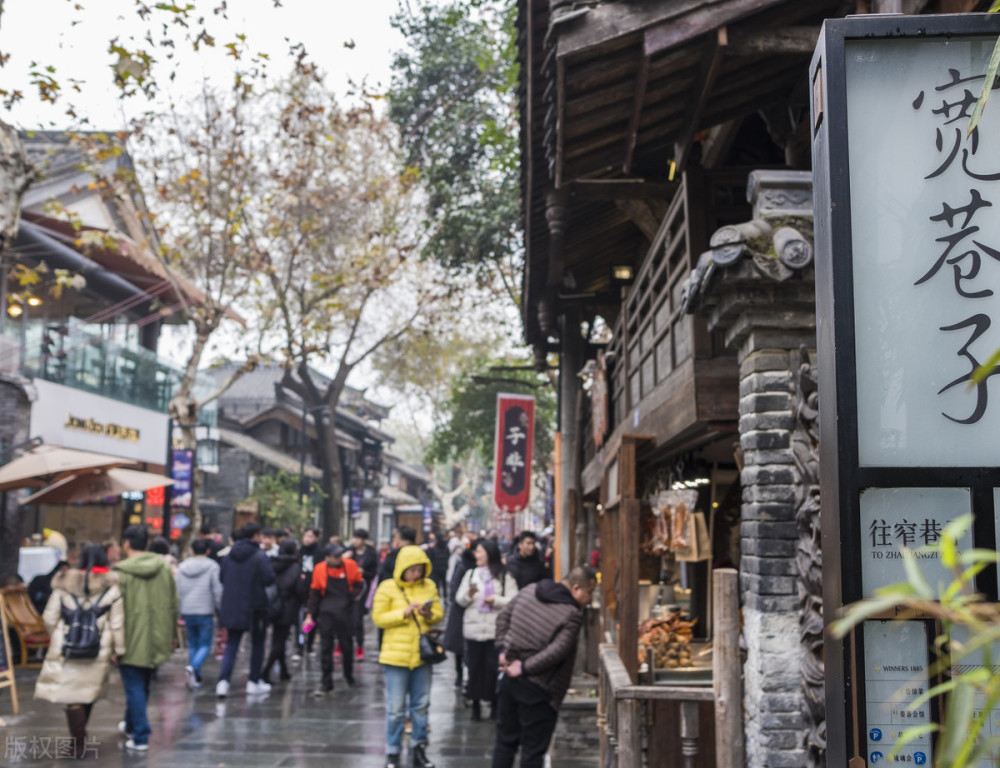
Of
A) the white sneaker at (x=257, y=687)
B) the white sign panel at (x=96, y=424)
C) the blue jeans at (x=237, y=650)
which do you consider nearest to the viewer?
the blue jeans at (x=237, y=650)

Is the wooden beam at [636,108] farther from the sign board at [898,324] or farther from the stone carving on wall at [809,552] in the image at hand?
the sign board at [898,324]

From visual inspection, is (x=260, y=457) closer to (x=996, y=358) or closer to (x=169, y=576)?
(x=169, y=576)

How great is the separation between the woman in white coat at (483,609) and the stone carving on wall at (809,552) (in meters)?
5.50

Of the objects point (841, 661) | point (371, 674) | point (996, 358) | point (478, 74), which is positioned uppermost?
point (478, 74)

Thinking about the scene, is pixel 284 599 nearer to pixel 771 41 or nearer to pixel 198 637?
pixel 198 637

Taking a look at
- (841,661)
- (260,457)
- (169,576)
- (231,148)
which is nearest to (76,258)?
(231,148)

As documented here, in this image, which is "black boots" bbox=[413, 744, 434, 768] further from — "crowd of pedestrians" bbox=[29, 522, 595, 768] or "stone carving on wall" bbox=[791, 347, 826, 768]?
"stone carving on wall" bbox=[791, 347, 826, 768]

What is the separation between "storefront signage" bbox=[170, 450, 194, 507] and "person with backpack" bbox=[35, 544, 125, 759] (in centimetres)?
1182

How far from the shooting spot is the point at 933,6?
4.91 metres

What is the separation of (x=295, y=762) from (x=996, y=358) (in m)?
8.51

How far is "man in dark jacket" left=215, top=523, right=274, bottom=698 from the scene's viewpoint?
466 inches

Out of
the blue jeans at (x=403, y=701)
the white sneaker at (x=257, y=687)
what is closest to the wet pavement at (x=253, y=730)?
the white sneaker at (x=257, y=687)

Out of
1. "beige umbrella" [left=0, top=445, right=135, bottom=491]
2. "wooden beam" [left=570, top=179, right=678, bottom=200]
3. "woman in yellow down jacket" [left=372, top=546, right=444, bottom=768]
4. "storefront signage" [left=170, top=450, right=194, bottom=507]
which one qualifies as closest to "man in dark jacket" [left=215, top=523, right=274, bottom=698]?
"beige umbrella" [left=0, top=445, right=135, bottom=491]

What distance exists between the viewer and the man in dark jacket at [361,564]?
14328mm
